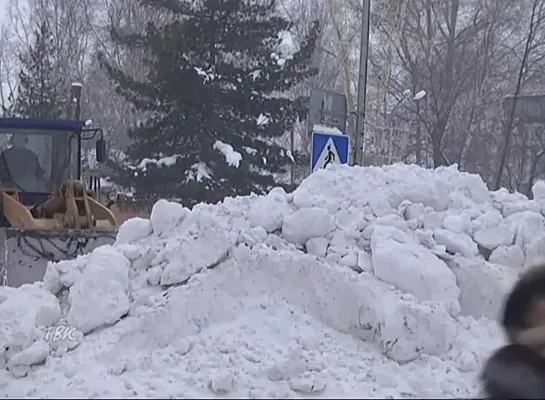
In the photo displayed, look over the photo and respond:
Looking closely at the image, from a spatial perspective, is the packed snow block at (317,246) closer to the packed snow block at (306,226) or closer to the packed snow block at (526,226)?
the packed snow block at (306,226)

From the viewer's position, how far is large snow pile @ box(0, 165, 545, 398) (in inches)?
222

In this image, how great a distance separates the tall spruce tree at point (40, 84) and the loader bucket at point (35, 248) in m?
26.6

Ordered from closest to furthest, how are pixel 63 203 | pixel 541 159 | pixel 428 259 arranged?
1. pixel 428 259
2. pixel 63 203
3. pixel 541 159

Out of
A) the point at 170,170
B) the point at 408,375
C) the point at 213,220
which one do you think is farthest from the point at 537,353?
the point at 170,170

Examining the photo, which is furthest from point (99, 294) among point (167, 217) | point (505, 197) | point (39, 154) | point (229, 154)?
point (229, 154)

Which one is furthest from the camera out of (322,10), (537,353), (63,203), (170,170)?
(322,10)

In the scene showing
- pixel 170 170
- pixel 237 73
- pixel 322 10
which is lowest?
pixel 170 170

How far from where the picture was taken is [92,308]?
6539 mm

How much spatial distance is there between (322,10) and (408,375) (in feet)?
109

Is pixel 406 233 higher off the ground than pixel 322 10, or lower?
lower

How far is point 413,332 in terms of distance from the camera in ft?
20.3

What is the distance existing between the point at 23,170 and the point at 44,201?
774mm

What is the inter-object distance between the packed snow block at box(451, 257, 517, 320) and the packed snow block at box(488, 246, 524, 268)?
0.25 metres

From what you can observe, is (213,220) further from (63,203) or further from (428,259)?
(63,203)
